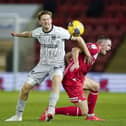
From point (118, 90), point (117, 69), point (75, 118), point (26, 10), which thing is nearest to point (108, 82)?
point (118, 90)

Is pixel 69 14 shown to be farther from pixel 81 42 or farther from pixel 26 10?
pixel 81 42

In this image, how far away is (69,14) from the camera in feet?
105

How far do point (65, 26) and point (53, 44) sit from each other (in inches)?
743

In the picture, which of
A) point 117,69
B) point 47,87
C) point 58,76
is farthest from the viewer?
point 117,69

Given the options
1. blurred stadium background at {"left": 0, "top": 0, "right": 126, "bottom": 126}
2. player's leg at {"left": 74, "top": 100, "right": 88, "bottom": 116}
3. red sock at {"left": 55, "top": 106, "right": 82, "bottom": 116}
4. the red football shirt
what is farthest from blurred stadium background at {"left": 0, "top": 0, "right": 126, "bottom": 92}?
player's leg at {"left": 74, "top": 100, "right": 88, "bottom": 116}

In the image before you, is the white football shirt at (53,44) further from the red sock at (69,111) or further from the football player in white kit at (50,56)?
the red sock at (69,111)

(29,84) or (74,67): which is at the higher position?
(74,67)

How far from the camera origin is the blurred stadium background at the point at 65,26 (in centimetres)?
2442

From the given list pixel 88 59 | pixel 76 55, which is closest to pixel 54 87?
pixel 76 55

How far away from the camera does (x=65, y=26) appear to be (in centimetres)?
3006

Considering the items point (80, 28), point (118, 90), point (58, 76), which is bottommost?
point (118, 90)

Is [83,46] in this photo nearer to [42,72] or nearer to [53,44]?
[53,44]

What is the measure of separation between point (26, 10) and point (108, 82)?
26.5ft

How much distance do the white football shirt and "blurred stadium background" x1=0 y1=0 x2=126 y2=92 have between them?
42.3ft
